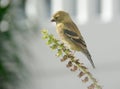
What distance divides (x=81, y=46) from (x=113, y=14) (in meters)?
8.87

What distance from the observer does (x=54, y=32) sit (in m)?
9.62

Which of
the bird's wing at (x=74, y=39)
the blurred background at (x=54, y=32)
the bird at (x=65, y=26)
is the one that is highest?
the bird at (x=65, y=26)

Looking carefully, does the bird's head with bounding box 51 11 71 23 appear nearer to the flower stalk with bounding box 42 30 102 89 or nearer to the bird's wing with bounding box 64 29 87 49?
the bird's wing with bounding box 64 29 87 49

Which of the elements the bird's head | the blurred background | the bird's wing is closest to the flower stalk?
the bird's head

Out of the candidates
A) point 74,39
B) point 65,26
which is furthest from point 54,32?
point 65,26

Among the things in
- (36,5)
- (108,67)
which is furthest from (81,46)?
(108,67)

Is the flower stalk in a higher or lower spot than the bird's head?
lower

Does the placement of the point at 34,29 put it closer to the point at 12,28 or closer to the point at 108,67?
the point at 12,28

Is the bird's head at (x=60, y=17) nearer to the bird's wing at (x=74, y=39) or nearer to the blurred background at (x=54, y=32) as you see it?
the bird's wing at (x=74, y=39)

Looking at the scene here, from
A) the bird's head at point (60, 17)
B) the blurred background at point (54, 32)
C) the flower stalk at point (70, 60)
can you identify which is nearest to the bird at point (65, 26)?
the bird's head at point (60, 17)

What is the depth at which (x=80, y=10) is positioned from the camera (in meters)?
11.1

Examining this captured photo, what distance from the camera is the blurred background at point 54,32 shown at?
7582 mm

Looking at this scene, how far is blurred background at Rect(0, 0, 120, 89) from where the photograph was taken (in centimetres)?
758

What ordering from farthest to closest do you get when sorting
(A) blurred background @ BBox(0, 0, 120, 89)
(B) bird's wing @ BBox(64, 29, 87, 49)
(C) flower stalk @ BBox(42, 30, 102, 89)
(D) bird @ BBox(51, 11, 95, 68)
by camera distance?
(A) blurred background @ BBox(0, 0, 120, 89) < (B) bird's wing @ BBox(64, 29, 87, 49) < (D) bird @ BBox(51, 11, 95, 68) < (C) flower stalk @ BBox(42, 30, 102, 89)
